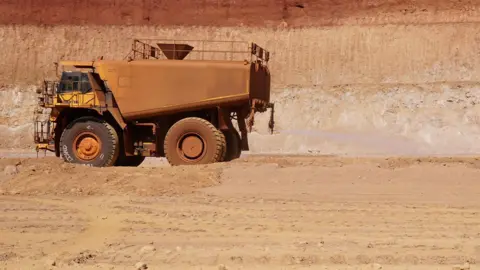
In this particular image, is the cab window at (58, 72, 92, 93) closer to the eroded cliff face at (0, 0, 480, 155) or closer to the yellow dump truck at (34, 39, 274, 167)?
the yellow dump truck at (34, 39, 274, 167)

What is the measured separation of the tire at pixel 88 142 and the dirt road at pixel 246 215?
69cm

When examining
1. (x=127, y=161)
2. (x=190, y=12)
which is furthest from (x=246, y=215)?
(x=190, y=12)

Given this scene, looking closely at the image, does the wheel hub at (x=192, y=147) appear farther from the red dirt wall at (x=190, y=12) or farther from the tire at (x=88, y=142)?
the red dirt wall at (x=190, y=12)

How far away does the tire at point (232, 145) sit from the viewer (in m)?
14.8

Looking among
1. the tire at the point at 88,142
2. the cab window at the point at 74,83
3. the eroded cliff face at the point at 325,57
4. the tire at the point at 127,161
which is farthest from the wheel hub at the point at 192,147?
the eroded cliff face at the point at 325,57

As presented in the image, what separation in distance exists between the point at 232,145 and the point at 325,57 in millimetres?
22622

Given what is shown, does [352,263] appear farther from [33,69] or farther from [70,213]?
[33,69]

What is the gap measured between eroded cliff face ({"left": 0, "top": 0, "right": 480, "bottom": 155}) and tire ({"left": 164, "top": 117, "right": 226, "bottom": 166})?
13199 millimetres

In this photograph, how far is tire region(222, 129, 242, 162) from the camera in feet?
48.5

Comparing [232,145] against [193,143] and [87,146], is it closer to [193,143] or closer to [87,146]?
[193,143]

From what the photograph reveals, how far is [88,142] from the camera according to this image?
45.9 feet

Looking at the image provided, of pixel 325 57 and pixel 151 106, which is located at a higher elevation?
pixel 325 57

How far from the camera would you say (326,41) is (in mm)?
36938

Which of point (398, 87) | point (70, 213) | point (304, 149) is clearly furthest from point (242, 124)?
point (398, 87)
